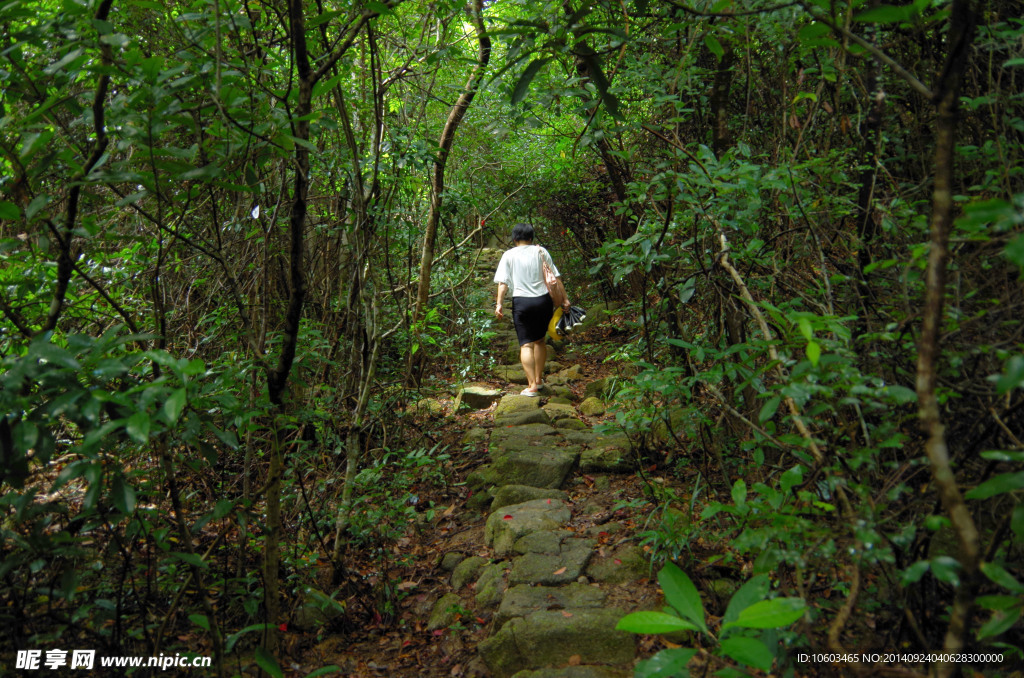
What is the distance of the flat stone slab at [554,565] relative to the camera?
343 centimetres

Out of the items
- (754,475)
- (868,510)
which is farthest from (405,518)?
(868,510)

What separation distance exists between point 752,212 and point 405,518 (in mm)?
2786

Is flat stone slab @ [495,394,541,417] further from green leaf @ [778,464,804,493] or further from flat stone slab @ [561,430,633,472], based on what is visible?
green leaf @ [778,464,804,493]

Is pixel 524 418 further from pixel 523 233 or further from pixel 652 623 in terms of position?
pixel 652 623

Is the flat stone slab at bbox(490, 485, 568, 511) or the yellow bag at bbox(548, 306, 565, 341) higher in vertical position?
the yellow bag at bbox(548, 306, 565, 341)

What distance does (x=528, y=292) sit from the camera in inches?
264

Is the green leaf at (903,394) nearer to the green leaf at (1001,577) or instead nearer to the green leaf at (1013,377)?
the green leaf at (1013,377)

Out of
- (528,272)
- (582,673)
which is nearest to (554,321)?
(528,272)

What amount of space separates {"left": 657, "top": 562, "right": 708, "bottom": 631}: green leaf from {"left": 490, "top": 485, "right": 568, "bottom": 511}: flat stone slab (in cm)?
277

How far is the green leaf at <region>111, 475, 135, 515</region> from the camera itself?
5.94 ft

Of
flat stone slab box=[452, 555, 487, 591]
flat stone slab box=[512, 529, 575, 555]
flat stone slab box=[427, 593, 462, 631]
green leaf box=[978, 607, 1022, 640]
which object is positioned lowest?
flat stone slab box=[427, 593, 462, 631]

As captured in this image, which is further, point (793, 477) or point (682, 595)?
point (793, 477)

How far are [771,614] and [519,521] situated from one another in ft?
8.79

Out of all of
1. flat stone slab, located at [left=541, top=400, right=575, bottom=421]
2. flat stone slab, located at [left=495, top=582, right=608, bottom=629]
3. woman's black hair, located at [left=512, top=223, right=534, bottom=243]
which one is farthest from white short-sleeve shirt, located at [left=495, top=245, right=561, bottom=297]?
flat stone slab, located at [left=495, top=582, right=608, bottom=629]
